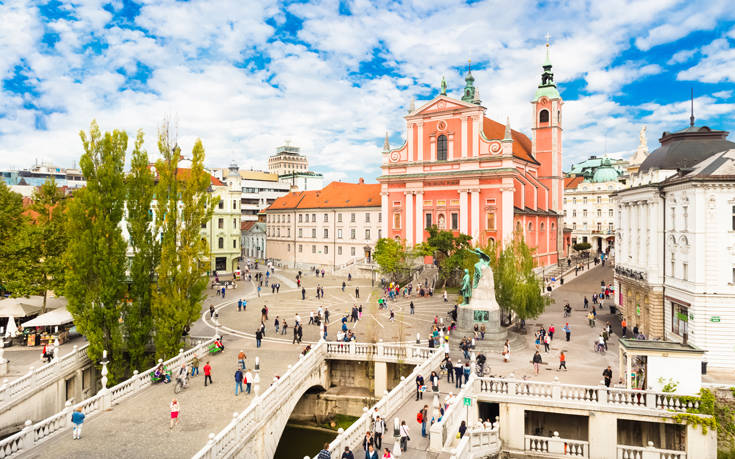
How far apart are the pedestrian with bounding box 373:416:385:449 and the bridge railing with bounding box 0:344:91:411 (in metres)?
14.7

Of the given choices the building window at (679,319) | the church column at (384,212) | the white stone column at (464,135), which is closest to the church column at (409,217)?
the church column at (384,212)

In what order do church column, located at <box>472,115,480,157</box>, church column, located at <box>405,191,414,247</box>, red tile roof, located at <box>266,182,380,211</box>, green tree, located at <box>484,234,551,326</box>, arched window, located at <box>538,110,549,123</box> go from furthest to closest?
red tile roof, located at <box>266,182,380,211</box>, arched window, located at <box>538,110,549,123</box>, church column, located at <box>405,191,414,247</box>, church column, located at <box>472,115,480,157</box>, green tree, located at <box>484,234,551,326</box>

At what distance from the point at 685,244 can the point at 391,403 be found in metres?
19.1

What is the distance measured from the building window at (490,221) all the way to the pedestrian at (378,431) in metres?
39.0

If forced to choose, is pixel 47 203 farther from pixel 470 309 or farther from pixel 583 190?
pixel 583 190

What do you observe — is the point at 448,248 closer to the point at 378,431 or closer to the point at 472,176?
the point at 472,176

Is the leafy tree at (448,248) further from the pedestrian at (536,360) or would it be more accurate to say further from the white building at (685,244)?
the pedestrian at (536,360)

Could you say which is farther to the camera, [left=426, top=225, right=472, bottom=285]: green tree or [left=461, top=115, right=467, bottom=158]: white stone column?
[left=461, top=115, right=467, bottom=158]: white stone column

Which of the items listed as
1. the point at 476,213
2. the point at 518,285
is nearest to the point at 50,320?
the point at 518,285

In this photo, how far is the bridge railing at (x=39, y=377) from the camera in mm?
19250

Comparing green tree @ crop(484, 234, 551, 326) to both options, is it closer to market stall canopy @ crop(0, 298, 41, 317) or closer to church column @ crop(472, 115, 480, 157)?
church column @ crop(472, 115, 480, 157)

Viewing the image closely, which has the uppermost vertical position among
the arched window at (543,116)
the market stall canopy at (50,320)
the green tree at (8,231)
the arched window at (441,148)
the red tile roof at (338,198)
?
the arched window at (543,116)

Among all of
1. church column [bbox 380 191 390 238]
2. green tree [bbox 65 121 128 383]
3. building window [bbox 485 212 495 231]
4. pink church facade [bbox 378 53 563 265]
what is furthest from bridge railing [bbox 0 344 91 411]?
building window [bbox 485 212 495 231]

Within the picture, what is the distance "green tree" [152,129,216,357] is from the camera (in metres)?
23.8
